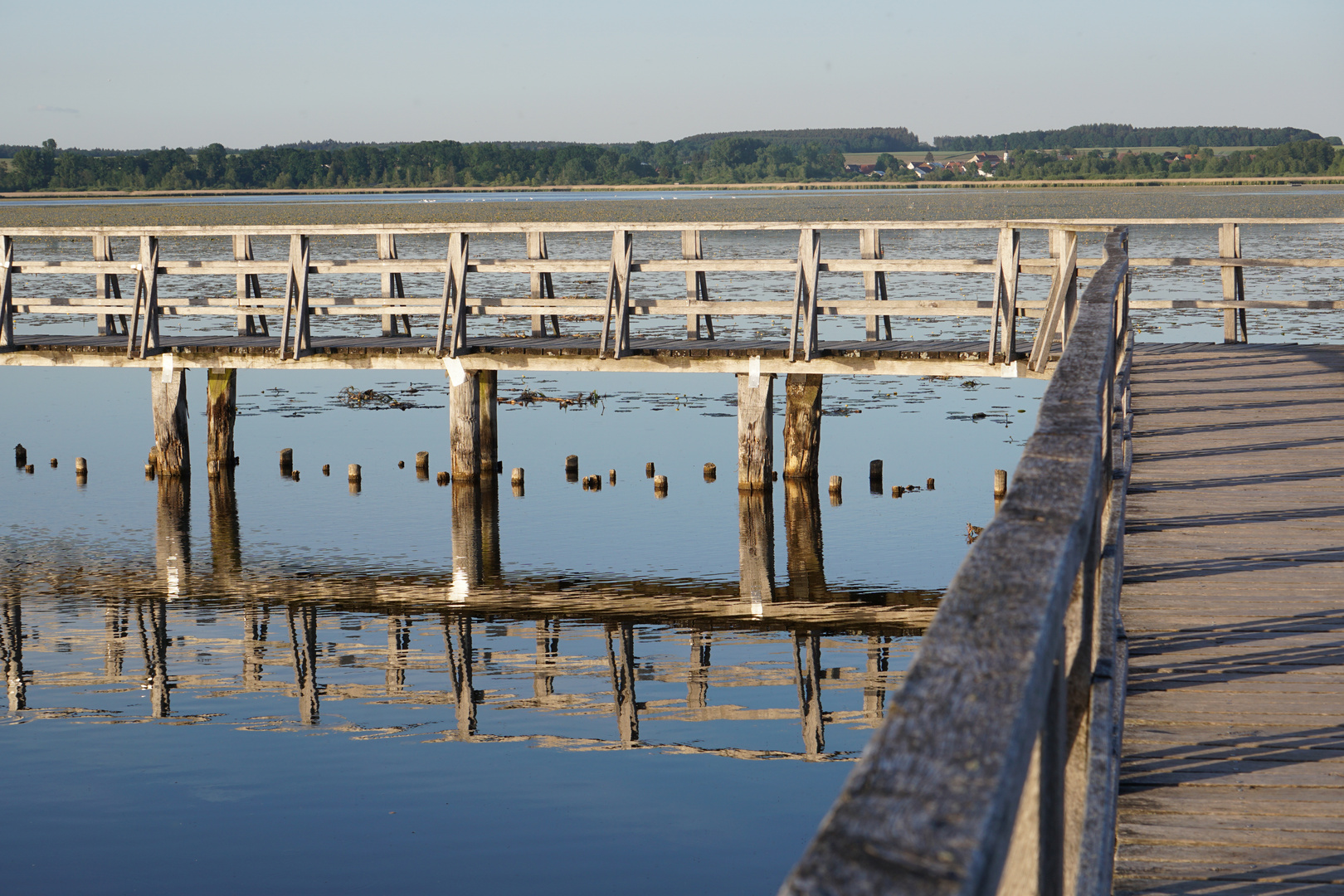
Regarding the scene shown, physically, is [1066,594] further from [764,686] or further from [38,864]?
[764,686]

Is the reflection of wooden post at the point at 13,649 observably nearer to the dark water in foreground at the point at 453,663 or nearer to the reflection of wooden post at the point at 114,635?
the dark water in foreground at the point at 453,663

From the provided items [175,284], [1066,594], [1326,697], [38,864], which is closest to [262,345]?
[38,864]

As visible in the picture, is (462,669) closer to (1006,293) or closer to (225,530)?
(225,530)

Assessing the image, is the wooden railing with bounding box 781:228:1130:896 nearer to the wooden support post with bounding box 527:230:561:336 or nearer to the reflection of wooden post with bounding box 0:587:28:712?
the reflection of wooden post with bounding box 0:587:28:712

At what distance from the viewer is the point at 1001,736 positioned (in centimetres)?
137

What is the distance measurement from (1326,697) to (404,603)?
9.28 meters

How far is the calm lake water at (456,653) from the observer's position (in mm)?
7934

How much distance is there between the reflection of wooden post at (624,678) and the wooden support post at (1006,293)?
4.99 meters

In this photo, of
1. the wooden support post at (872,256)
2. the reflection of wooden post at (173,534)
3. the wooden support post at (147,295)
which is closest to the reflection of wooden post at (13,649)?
the reflection of wooden post at (173,534)

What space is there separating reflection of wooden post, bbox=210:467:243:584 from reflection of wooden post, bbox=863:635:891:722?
641 cm

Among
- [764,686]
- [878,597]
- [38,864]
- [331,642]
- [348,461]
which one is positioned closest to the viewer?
[38,864]

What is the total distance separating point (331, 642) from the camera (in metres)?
11.4

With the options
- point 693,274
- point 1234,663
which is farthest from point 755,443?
point 1234,663

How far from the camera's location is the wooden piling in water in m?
17.0
